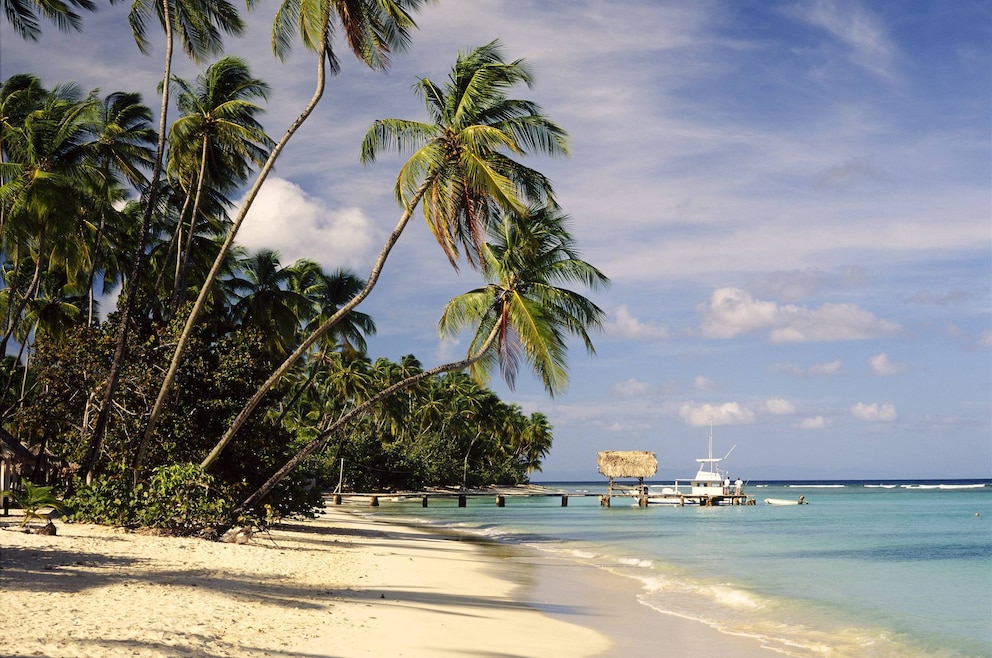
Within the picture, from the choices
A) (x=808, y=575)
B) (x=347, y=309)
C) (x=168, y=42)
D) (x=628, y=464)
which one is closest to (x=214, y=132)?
(x=168, y=42)

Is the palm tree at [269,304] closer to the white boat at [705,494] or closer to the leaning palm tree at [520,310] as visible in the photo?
the leaning palm tree at [520,310]

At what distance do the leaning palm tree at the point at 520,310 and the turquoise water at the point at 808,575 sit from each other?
5.35m

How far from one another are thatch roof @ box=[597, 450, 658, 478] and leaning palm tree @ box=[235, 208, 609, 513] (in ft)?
144

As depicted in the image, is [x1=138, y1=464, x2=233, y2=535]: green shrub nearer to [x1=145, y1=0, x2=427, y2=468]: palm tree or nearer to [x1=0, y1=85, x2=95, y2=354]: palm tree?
[x1=145, y1=0, x2=427, y2=468]: palm tree

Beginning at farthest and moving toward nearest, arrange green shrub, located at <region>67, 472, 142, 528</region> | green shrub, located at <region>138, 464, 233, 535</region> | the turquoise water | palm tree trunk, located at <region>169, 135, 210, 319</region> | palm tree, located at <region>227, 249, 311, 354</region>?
palm tree, located at <region>227, 249, 311, 354</region>, palm tree trunk, located at <region>169, 135, 210, 319</region>, green shrub, located at <region>67, 472, 142, 528</region>, green shrub, located at <region>138, 464, 233, 535</region>, the turquoise water

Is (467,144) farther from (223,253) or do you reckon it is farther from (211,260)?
(211,260)

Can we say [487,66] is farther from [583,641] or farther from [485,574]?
[583,641]

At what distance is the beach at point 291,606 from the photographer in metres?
7.54

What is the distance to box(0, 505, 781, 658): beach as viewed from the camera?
7.54 meters

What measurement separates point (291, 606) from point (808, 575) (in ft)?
45.6

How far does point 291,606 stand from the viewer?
33.5ft

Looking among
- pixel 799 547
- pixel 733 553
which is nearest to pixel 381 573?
pixel 733 553

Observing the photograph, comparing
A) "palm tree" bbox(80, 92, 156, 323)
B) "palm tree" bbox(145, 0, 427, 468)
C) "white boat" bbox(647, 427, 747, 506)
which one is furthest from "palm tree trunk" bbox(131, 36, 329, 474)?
"white boat" bbox(647, 427, 747, 506)

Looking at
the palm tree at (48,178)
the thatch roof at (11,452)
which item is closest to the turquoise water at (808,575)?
the thatch roof at (11,452)
